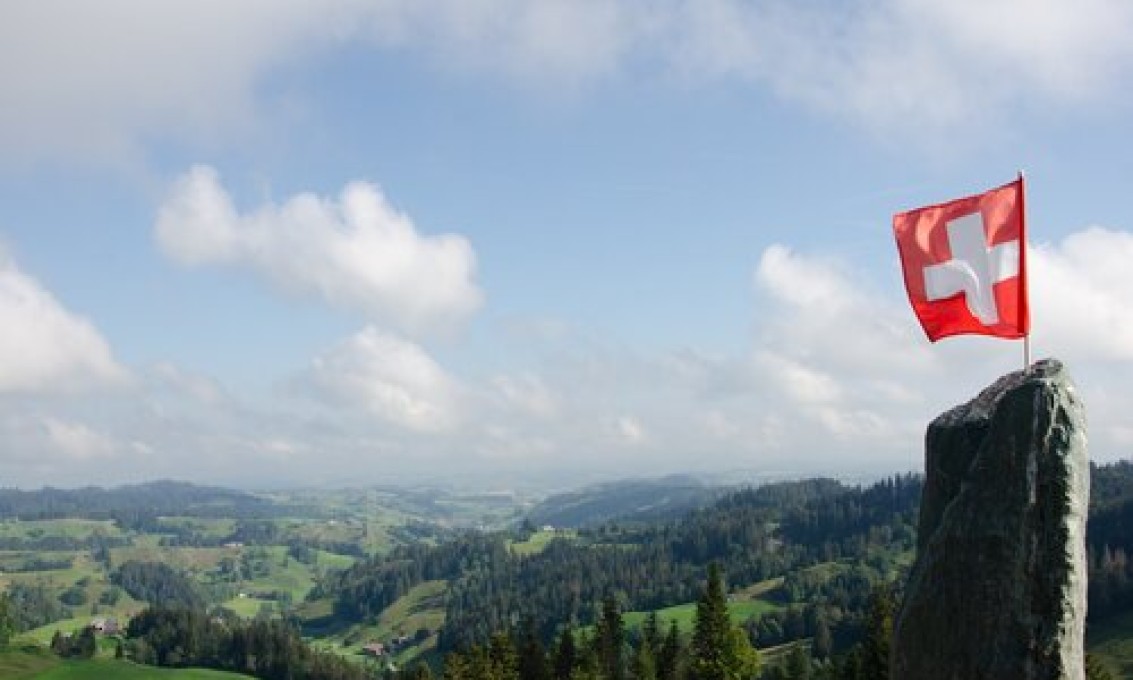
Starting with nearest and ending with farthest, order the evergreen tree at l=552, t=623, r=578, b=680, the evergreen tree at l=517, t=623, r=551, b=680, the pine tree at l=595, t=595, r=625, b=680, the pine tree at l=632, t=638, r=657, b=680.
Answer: the pine tree at l=632, t=638, r=657, b=680 → the evergreen tree at l=517, t=623, r=551, b=680 → the evergreen tree at l=552, t=623, r=578, b=680 → the pine tree at l=595, t=595, r=625, b=680

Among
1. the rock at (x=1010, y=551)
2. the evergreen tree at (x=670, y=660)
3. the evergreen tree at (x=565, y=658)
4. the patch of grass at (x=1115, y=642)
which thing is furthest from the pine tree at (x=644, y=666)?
the patch of grass at (x=1115, y=642)

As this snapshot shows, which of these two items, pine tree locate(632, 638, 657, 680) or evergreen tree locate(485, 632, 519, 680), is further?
pine tree locate(632, 638, 657, 680)

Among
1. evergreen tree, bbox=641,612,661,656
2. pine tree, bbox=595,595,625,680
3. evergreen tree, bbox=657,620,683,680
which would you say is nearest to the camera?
evergreen tree, bbox=657,620,683,680

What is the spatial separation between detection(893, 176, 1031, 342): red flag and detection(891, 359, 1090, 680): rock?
5.96 ft

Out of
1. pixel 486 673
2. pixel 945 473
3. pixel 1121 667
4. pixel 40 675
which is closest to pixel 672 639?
pixel 486 673

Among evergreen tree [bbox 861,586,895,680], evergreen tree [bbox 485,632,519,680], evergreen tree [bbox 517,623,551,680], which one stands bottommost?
evergreen tree [bbox 517,623,551,680]

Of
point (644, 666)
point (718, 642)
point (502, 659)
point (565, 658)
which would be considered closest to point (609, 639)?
point (565, 658)

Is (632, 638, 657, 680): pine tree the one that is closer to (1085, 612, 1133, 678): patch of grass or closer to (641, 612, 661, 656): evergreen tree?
(641, 612, 661, 656): evergreen tree

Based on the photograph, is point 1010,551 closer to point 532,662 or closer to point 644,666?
point 644,666

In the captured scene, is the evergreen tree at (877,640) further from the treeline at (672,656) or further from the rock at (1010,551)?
the rock at (1010,551)

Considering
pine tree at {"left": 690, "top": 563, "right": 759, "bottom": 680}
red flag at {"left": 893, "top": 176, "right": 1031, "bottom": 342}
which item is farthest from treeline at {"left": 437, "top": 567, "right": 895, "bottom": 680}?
red flag at {"left": 893, "top": 176, "right": 1031, "bottom": 342}

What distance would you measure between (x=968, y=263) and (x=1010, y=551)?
6.96 metres

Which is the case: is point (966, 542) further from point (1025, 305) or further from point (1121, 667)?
point (1121, 667)

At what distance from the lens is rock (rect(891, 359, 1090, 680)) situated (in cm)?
2070
